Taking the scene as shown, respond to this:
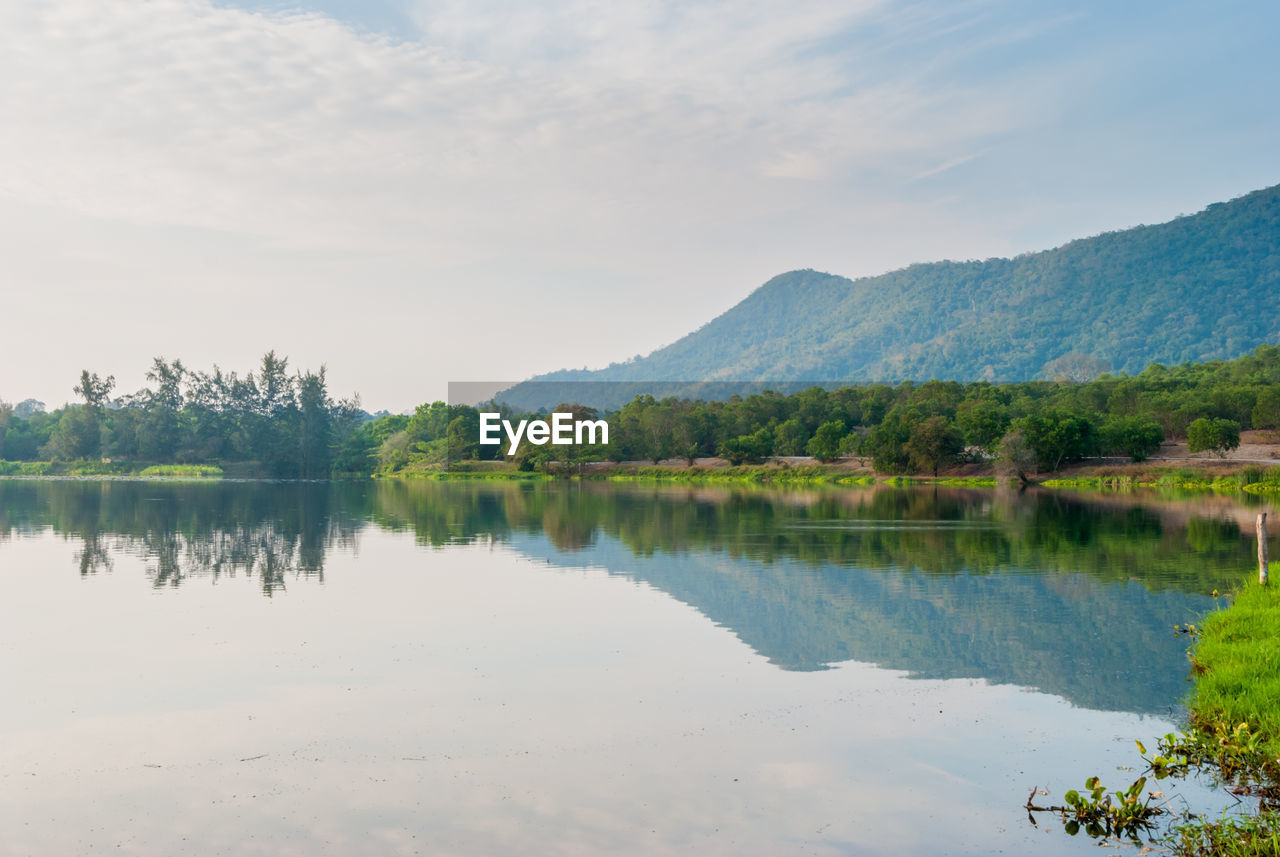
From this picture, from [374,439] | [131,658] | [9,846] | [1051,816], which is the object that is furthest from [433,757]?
[374,439]

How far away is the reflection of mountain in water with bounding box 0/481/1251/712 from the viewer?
1612 cm

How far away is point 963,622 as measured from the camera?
18562 mm

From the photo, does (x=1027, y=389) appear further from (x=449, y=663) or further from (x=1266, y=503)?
(x=449, y=663)

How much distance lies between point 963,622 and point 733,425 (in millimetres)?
100028

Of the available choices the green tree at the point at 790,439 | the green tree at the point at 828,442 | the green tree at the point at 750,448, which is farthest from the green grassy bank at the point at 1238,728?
the green tree at the point at 790,439

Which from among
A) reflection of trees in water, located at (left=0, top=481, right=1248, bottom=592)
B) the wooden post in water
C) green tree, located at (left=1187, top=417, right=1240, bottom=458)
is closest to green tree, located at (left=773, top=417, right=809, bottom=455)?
green tree, located at (left=1187, top=417, right=1240, bottom=458)

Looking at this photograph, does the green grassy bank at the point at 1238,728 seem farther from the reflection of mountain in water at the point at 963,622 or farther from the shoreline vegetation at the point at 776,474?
the shoreline vegetation at the point at 776,474

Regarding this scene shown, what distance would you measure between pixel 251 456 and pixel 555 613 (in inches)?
4977

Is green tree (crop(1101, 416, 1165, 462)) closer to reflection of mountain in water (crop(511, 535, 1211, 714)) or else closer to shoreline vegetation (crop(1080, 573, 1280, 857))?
reflection of mountain in water (crop(511, 535, 1211, 714))

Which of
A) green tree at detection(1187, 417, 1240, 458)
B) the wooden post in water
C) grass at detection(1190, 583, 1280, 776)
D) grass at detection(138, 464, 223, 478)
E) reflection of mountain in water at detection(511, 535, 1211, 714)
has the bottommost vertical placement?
reflection of mountain in water at detection(511, 535, 1211, 714)

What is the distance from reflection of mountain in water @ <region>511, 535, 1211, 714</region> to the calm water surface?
98mm

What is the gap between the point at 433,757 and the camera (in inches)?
425

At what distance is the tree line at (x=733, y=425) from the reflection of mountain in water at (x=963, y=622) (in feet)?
195

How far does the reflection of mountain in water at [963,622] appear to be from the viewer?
14641 mm
